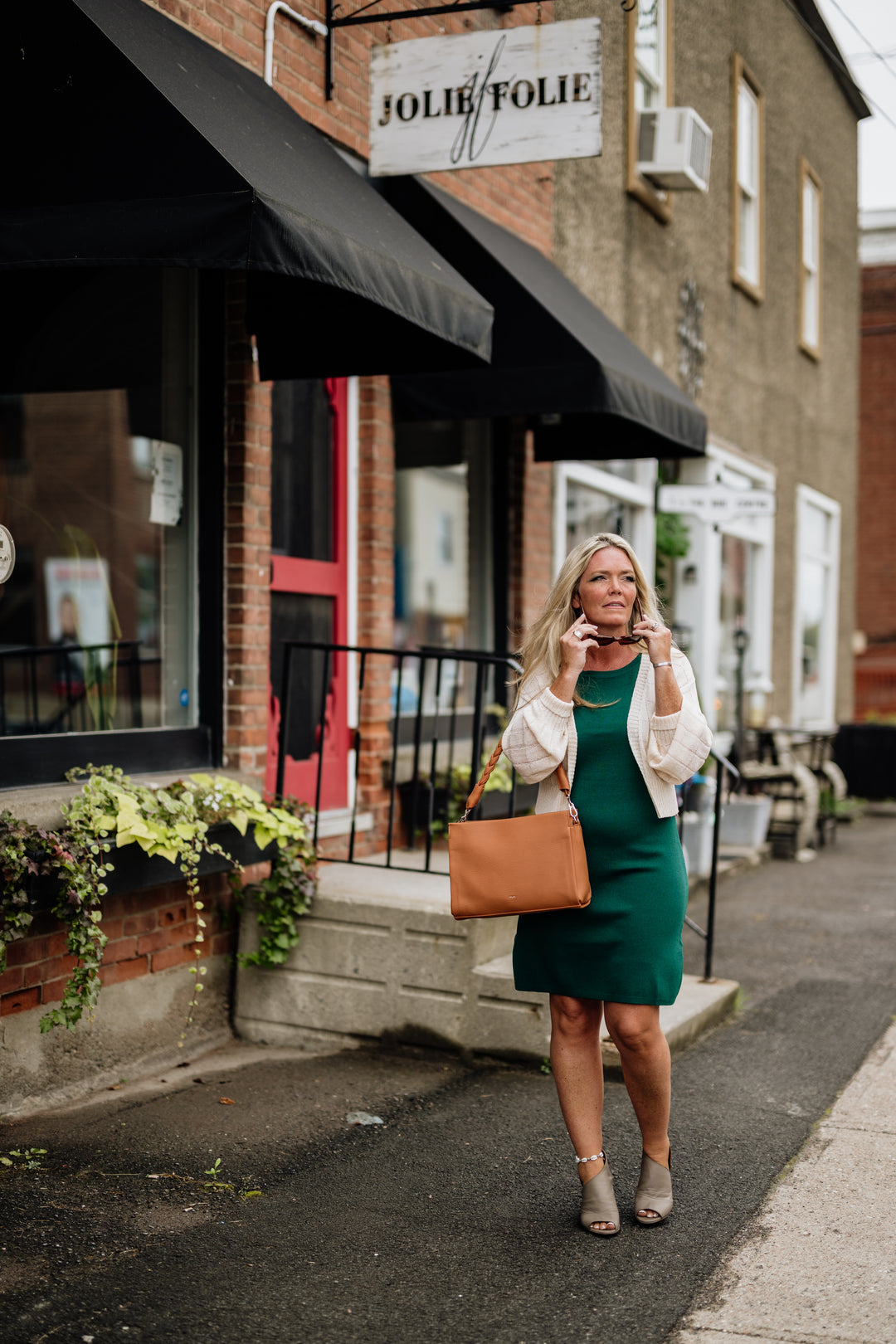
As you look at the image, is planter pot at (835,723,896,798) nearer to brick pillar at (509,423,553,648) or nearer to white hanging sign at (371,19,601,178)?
brick pillar at (509,423,553,648)

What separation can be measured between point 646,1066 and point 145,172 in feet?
9.39

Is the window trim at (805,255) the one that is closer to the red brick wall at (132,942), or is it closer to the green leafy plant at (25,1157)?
the red brick wall at (132,942)

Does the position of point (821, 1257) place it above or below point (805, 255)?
below

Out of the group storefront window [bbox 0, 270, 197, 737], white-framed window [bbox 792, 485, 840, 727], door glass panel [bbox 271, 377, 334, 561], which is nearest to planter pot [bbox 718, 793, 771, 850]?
white-framed window [bbox 792, 485, 840, 727]

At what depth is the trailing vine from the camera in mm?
3900

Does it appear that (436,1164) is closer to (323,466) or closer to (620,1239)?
(620,1239)

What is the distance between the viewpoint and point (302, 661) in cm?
618

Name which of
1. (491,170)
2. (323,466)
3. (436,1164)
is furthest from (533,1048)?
(491,170)

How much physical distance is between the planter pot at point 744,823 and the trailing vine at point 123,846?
5.57 metres

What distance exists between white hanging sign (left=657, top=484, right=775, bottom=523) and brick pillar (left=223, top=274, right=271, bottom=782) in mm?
4419

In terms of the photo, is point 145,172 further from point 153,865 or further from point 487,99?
point 153,865

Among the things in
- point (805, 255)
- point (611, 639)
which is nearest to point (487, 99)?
point (611, 639)

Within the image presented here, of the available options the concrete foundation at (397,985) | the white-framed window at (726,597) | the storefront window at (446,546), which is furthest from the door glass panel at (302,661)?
the white-framed window at (726,597)

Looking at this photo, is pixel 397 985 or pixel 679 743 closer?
pixel 679 743
